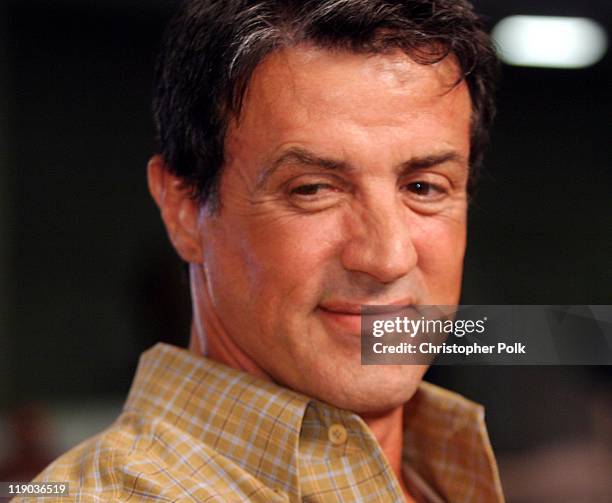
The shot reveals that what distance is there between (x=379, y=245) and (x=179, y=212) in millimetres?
223

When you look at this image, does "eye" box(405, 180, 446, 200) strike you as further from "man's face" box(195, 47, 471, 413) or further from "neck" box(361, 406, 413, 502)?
"neck" box(361, 406, 413, 502)

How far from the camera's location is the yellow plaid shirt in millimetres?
676

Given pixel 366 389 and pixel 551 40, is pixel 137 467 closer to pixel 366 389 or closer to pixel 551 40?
pixel 366 389

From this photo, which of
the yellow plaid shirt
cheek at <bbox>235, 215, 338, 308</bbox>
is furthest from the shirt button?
cheek at <bbox>235, 215, 338, 308</bbox>

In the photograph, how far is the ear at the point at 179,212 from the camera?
A: 82 centimetres

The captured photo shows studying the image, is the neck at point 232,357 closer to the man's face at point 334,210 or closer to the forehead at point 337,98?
the man's face at point 334,210

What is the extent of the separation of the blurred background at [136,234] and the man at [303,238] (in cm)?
19

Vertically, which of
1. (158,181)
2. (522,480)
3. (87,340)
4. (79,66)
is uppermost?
(79,66)

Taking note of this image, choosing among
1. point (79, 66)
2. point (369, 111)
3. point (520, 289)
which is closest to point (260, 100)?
point (369, 111)

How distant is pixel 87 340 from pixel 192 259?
54cm

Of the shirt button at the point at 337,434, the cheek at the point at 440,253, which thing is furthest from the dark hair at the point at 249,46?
the shirt button at the point at 337,434

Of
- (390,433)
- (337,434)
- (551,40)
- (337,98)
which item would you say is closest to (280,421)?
(337,434)

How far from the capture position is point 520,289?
0.94 metres

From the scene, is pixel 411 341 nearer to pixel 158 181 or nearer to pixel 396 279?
pixel 396 279
